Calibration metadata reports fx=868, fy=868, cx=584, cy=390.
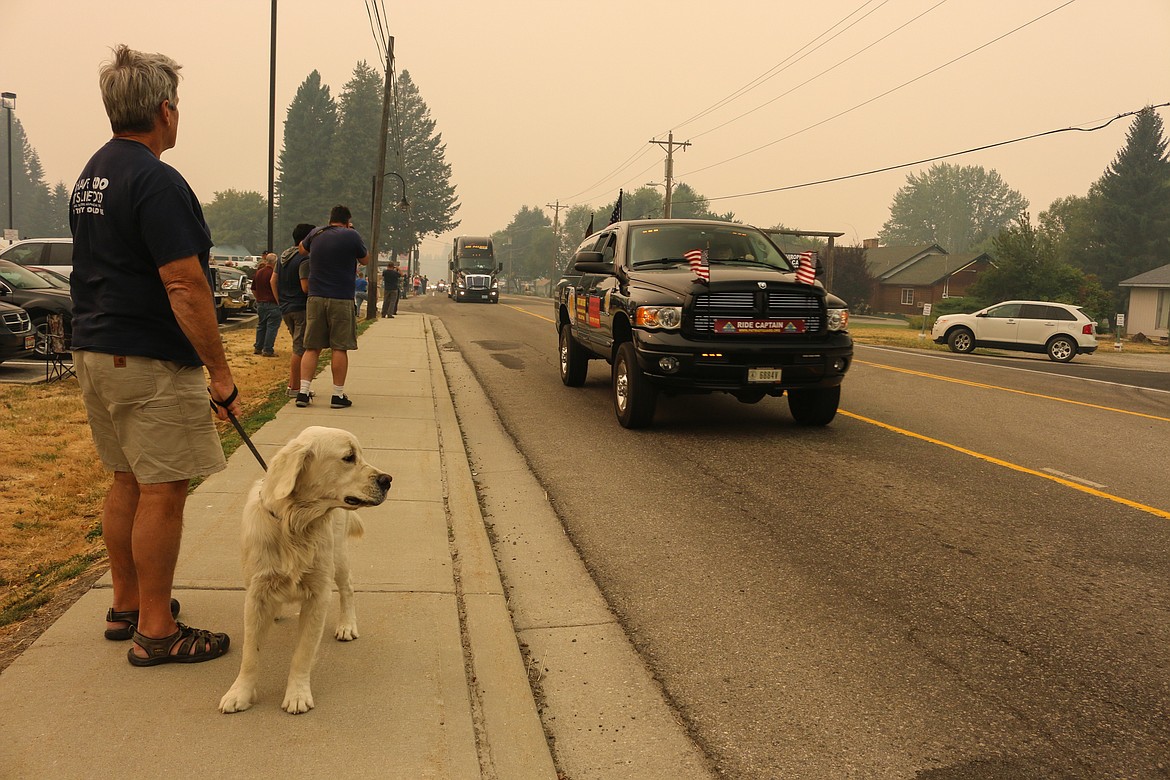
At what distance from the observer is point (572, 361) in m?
11.9

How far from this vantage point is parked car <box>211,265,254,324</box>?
930 inches

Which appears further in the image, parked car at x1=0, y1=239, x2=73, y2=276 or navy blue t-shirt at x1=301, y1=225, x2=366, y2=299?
parked car at x1=0, y1=239, x2=73, y2=276

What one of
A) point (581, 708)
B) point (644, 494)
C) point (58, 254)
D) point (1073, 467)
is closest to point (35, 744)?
point (581, 708)

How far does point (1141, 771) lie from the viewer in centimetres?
293

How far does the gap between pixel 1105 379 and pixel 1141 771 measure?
53.9ft

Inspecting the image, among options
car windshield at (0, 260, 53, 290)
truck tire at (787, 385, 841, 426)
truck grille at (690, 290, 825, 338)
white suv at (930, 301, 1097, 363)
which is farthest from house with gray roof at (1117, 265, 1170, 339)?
car windshield at (0, 260, 53, 290)

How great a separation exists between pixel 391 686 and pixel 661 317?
550 cm

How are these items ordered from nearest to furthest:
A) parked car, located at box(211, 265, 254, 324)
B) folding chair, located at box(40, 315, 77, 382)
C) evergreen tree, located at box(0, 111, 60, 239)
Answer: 1. folding chair, located at box(40, 315, 77, 382)
2. parked car, located at box(211, 265, 254, 324)
3. evergreen tree, located at box(0, 111, 60, 239)

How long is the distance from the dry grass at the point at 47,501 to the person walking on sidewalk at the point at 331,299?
71 cm

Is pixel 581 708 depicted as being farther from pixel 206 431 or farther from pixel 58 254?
pixel 58 254

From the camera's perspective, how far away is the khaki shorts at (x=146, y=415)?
3301 millimetres

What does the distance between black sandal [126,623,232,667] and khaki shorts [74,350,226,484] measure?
63 cm

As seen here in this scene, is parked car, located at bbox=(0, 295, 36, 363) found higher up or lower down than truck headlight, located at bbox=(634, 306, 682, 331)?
lower down

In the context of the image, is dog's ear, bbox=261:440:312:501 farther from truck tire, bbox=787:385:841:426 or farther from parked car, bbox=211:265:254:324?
parked car, bbox=211:265:254:324
